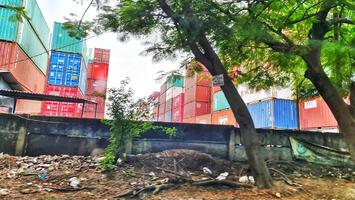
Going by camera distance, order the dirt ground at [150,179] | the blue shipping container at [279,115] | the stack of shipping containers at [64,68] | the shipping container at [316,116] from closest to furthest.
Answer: the dirt ground at [150,179] → the shipping container at [316,116] → the blue shipping container at [279,115] → the stack of shipping containers at [64,68]

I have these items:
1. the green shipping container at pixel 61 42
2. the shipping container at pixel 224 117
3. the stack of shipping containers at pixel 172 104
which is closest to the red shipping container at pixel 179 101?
the stack of shipping containers at pixel 172 104

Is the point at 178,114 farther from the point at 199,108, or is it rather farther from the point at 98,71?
the point at 98,71

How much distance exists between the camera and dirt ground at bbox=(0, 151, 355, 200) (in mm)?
5613

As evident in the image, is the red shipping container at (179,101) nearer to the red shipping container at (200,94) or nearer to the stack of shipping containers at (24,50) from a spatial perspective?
the red shipping container at (200,94)

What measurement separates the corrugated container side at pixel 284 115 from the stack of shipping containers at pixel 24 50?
586 inches

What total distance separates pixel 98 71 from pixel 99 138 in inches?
955

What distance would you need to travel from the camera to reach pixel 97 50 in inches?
1286

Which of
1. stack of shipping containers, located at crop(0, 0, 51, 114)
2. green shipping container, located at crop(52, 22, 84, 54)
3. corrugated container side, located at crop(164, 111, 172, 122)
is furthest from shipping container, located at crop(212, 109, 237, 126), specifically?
stack of shipping containers, located at crop(0, 0, 51, 114)

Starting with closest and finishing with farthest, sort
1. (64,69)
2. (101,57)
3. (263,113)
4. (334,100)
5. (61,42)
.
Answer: (334,100) → (263,113) → (64,69) → (61,42) → (101,57)

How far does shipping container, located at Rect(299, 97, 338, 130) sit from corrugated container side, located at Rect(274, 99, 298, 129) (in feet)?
1.58

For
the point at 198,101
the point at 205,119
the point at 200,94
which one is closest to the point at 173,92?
the point at 200,94

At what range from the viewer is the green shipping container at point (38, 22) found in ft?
60.5

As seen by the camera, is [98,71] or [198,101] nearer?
[98,71]

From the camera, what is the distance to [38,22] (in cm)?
2203
